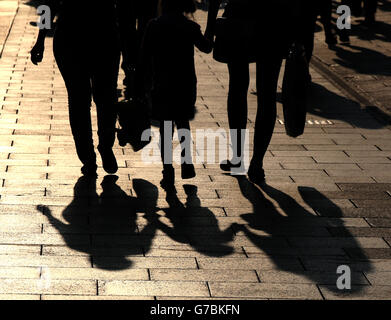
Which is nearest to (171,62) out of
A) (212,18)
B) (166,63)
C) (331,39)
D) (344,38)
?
(166,63)

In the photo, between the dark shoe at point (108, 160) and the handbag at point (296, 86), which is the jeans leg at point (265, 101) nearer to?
the handbag at point (296, 86)

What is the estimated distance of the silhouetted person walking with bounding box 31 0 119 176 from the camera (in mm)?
7520

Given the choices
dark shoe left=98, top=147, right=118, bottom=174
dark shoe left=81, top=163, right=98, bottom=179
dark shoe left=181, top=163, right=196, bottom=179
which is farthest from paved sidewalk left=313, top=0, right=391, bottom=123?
dark shoe left=81, top=163, right=98, bottom=179

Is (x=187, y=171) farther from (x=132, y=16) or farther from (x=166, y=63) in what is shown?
(x=132, y=16)

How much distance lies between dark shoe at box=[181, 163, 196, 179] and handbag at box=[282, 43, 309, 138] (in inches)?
33.3

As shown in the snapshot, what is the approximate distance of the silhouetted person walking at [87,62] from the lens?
752 cm

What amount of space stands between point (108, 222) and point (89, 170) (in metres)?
1.16

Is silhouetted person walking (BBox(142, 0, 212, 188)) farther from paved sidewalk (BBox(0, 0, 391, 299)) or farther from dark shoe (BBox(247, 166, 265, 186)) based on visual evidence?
dark shoe (BBox(247, 166, 265, 186))

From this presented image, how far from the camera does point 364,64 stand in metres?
13.2

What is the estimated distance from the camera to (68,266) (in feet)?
19.1

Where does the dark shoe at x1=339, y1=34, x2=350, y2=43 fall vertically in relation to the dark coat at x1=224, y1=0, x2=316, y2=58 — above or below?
below
